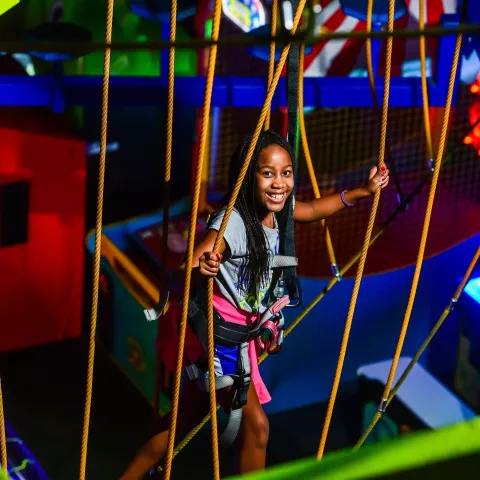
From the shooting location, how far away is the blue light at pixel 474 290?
147 inches

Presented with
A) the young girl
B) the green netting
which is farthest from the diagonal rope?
the green netting

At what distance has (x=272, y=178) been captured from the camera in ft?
7.18

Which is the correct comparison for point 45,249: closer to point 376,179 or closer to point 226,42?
point 376,179

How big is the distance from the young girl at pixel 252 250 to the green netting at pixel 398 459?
3.08ft

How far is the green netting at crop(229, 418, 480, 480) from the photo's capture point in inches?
44.3

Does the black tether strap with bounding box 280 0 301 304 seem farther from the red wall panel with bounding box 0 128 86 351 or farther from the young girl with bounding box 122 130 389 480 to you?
the red wall panel with bounding box 0 128 86 351

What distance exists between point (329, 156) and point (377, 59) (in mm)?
426

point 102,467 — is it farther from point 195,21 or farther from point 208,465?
point 195,21

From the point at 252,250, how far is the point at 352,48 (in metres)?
2.02

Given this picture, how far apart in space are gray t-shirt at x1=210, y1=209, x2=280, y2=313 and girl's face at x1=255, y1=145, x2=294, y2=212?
0.24 feet

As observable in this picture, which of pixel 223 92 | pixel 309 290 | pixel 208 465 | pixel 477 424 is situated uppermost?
pixel 223 92

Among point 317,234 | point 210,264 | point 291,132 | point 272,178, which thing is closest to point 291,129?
point 291,132

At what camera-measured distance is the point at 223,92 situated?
3131 millimetres

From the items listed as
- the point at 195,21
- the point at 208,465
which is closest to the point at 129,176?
the point at 195,21
